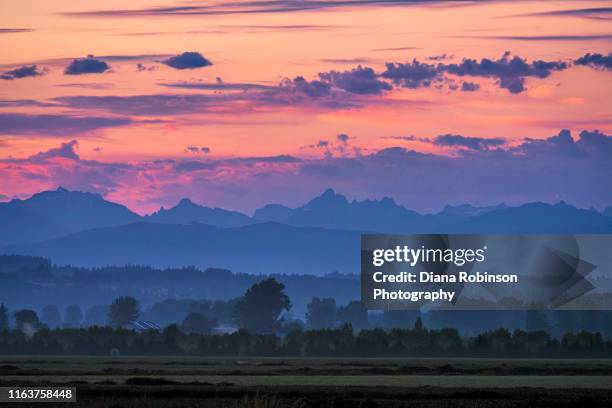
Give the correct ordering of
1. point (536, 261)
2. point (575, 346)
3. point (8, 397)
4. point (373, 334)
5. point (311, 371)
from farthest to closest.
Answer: point (373, 334) < point (575, 346) < point (311, 371) < point (536, 261) < point (8, 397)

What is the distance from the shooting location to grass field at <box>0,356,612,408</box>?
86562 millimetres

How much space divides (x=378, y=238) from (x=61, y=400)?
27671 millimetres

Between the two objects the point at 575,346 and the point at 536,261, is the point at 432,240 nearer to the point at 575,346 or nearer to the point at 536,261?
the point at 536,261

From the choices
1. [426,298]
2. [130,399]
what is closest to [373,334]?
[426,298]

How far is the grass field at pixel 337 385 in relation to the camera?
86562mm

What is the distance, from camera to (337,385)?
105562mm

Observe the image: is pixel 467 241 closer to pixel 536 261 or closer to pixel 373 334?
pixel 536 261

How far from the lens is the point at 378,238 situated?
10144cm

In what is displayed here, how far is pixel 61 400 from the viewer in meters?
85.8

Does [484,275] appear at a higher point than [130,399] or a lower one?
higher

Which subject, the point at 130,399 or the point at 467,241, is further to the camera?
the point at 467,241

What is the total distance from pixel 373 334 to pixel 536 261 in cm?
7734

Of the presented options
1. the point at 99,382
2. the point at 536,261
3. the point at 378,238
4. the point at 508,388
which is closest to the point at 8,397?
the point at 99,382

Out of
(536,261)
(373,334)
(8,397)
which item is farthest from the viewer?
(373,334)
